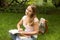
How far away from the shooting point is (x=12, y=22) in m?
9.12

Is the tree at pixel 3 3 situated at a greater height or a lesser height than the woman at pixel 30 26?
lesser

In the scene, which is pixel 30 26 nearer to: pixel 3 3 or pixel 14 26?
pixel 14 26

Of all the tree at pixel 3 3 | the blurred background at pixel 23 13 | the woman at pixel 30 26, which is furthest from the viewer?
the tree at pixel 3 3

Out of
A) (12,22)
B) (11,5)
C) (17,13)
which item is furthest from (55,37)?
(11,5)

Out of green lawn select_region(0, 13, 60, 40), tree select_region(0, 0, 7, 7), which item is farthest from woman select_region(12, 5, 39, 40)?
tree select_region(0, 0, 7, 7)

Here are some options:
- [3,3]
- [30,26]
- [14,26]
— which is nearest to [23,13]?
[3,3]

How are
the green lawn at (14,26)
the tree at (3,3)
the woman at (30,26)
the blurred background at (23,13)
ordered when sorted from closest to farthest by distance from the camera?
the woman at (30,26) → the green lawn at (14,26) → the blurred background at (23,13) → the tree at (3,3)

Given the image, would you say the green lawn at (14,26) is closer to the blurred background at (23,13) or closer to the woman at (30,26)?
the blurred background at (23,13)

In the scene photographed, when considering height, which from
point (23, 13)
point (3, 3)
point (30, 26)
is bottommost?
point (23, 13)

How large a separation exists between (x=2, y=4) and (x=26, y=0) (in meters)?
1.35

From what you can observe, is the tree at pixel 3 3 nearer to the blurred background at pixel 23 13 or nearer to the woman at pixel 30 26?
the blurred background at pixel 23 13

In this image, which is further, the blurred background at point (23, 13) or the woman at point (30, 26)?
the blurred background at point (23, 13)

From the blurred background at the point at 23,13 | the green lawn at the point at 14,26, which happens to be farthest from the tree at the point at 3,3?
the green lawn at the point at 14,26

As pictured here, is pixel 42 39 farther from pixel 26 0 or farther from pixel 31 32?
pixel 26 0
